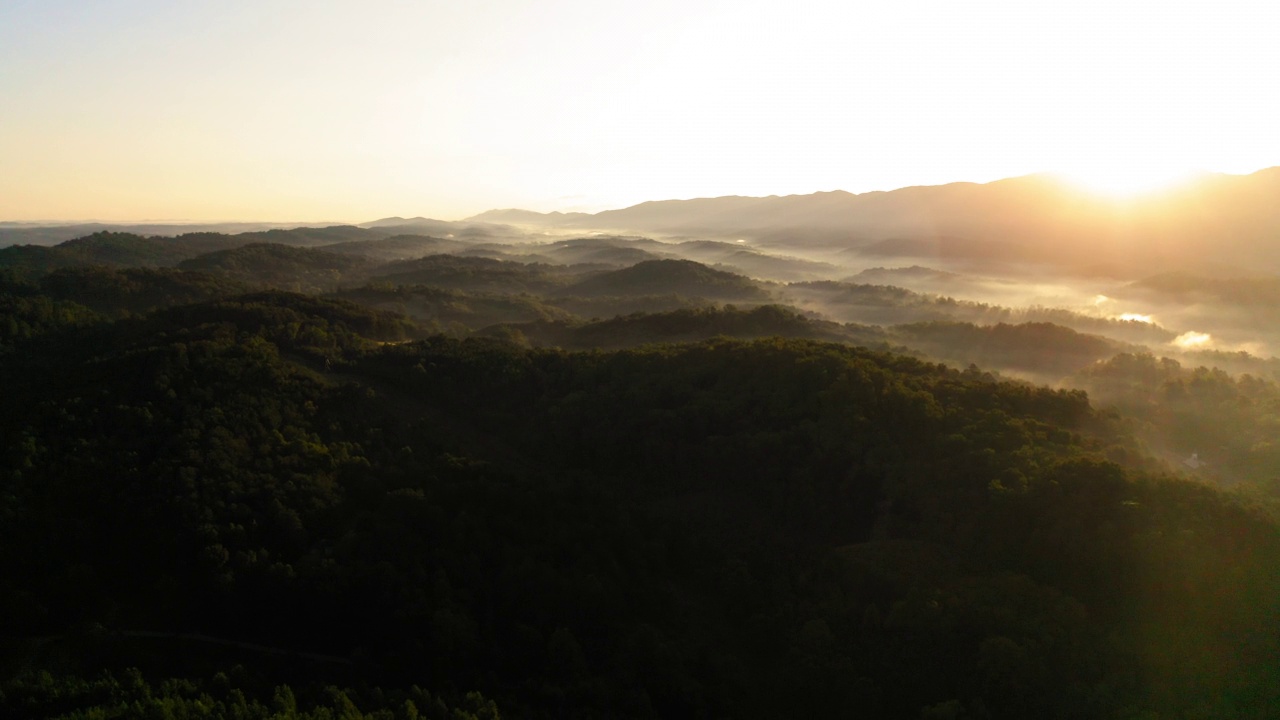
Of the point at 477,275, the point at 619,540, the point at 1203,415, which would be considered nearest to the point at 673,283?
the point at 477,275

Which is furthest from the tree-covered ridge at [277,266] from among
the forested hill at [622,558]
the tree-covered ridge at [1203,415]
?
the tree-covered ridge at [1203,415]

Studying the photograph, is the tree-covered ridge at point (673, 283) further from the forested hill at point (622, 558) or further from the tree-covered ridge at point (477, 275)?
the forested hill at point (622, 558)

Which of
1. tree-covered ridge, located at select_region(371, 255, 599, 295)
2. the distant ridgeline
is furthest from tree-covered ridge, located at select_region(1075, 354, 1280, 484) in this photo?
tree-covered ridge, located at select_region(371, 255, 599, 295)

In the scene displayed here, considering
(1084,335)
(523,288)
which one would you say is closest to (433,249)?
(523,288)

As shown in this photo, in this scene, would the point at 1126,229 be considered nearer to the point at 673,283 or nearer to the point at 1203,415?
the point at 673,283

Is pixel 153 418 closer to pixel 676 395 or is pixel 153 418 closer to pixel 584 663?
pixel 584 663
